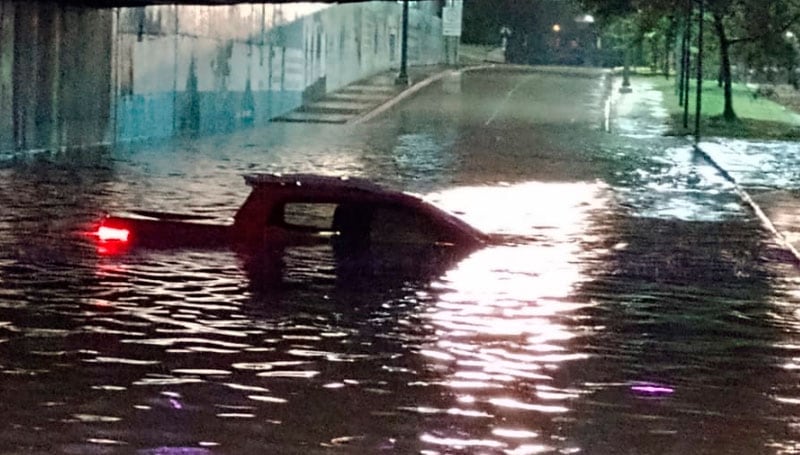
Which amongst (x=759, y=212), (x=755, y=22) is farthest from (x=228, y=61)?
(x=759, y=212)

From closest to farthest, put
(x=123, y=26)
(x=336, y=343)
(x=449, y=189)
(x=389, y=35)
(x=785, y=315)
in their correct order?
(x=336, y=343) → (x=785, y=315) → (x=449, y=189) → (x=123, y=26) → (x=389, y=35)

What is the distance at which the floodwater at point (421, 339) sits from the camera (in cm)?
772

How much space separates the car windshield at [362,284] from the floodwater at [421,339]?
3 cm

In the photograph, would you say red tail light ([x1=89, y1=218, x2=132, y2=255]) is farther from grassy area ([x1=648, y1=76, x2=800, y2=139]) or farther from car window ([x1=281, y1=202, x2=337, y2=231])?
grassy area ([x1=648, y1=76, x2=800, y2=139])

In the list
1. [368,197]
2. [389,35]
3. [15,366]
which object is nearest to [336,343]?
[15,366]

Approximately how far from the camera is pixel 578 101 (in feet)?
171

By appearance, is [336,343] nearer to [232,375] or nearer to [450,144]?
[232,375]

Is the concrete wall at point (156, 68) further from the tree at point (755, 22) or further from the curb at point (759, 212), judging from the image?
the tree at point (755, 22)

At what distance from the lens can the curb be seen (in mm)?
16441

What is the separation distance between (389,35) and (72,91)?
105ft

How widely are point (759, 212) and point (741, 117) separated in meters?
25.6

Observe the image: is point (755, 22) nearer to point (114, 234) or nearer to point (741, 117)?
point (741, 117)

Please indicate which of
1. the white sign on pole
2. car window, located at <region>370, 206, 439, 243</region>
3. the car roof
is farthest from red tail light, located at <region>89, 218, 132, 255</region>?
the white sign on pole

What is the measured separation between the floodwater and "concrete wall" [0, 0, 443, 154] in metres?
6.93
